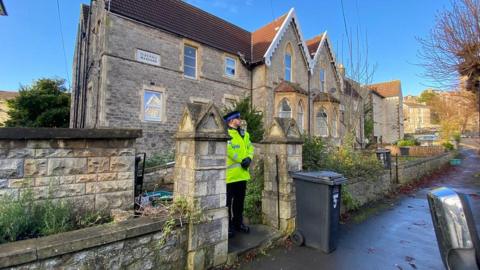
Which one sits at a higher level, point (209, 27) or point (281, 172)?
point (209, 27)

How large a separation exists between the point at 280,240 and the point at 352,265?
1.19 metres

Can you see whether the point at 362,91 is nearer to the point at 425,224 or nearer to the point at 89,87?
the point at 425,224

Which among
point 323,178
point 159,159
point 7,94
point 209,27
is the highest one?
point 209,27

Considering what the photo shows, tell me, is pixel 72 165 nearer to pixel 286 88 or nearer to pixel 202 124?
pixel 202 124

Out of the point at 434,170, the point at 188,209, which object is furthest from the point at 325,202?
the point at 434,170

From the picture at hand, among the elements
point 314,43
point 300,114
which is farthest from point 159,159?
point 314,43

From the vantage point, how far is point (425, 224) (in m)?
5.74

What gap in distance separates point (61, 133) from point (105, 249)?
70.8 inches

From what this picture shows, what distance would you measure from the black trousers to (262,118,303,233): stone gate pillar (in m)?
0.77

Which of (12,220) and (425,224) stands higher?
(12,220)

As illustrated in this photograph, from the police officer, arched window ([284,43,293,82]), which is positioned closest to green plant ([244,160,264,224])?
the police officer

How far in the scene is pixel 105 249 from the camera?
9.00 feet

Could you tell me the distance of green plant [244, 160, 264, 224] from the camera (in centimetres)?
522

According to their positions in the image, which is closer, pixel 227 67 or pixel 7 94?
pixel 227 67
